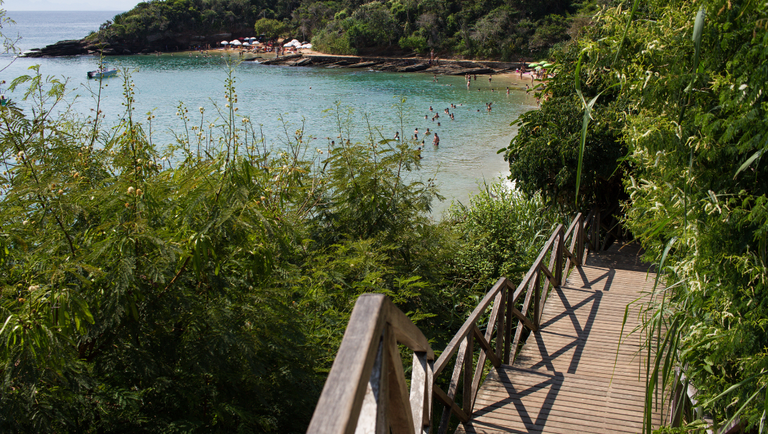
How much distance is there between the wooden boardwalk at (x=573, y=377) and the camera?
3.76m

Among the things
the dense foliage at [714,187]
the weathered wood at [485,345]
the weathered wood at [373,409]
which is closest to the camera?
the weathered wood at [373,409]

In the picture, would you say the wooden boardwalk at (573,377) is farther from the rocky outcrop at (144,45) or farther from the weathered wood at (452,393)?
the rocky outcrop at (144,45)

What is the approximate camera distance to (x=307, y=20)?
249 feet

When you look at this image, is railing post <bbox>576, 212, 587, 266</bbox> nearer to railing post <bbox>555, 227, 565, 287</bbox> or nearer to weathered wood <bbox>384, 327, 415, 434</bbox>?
railing post <bbox>555, 227, 565, 287</bbox>

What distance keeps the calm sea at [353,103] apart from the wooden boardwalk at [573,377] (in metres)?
9.81

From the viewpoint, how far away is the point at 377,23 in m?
63.9

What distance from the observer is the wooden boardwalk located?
3764 mm

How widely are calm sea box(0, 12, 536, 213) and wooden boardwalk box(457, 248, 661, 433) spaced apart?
32.2 feet

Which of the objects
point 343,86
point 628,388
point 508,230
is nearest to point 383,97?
point 343,86

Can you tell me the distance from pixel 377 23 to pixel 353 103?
31.5m

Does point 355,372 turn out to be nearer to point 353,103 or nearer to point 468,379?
point 468,379

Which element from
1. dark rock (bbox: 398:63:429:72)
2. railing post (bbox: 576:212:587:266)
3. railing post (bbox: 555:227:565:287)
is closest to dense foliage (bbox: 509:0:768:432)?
railing post (bbox: 555:227:565:287)

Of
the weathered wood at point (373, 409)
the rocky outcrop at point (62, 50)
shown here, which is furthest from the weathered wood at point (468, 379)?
the rocky outcrop at point (62, 50)

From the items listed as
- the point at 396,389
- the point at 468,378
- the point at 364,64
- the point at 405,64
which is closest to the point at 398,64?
the point at 405,64
